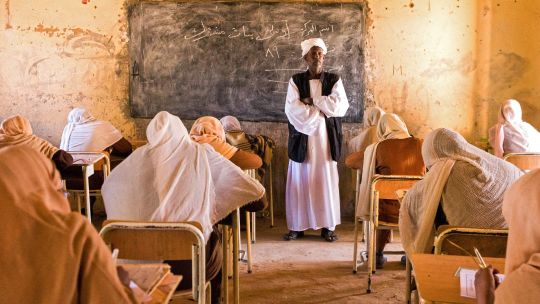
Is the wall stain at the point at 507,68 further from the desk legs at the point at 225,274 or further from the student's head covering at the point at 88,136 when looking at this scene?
the desk legs at the point at 225,274

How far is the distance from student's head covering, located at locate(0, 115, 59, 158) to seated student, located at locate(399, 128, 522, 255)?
102 inches

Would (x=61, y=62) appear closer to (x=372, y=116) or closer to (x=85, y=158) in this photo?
(x=85, y=158)

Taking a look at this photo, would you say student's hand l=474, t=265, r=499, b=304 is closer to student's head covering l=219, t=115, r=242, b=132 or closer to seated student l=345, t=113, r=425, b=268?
seated student l=345, t=113, r=425, b=268

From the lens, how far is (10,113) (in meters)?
7.11

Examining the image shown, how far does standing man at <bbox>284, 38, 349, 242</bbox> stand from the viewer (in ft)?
19.3

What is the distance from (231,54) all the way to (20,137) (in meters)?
2.57

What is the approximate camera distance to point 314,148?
5934 mm

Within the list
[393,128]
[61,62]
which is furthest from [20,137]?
[393,128]

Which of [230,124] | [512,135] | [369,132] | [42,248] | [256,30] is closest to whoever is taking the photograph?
[42,248]

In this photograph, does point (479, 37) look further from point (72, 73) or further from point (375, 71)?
point (72, 73)

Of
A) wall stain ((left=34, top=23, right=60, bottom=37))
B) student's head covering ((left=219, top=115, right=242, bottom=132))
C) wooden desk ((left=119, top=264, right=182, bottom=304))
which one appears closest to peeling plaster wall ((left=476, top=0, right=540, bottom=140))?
student's head covering ((left=219, top=115, right=242, bottom=132))

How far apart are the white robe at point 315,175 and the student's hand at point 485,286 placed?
12.9ft

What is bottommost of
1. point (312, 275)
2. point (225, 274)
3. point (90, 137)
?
Answer: point (312, 275)

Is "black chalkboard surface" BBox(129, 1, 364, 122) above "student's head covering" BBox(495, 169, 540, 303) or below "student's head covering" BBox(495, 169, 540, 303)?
above
